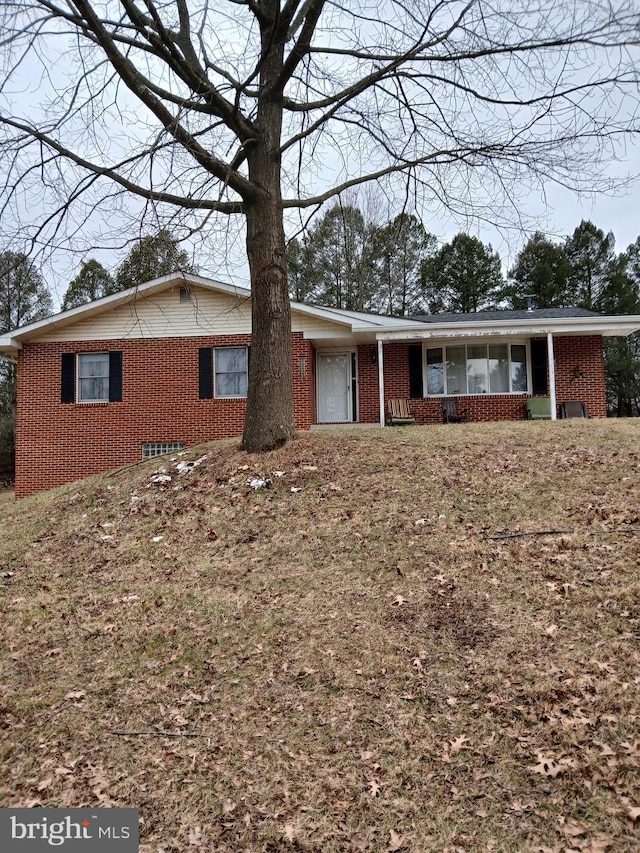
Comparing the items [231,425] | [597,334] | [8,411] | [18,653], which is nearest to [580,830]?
[18,653]

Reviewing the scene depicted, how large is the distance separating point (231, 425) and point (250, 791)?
34.7 feet

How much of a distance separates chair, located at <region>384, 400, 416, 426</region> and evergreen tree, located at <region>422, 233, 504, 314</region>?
15.3 m

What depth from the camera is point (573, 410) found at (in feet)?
44.8

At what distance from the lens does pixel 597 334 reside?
13.7 m

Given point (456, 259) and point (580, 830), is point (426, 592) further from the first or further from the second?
point (456, 259)

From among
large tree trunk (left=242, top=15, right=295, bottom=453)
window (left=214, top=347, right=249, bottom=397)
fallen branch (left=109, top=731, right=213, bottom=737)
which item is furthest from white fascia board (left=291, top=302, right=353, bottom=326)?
fallen branch (left=109, top=731, right=213, bottom=737)

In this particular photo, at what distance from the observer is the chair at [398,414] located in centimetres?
1374

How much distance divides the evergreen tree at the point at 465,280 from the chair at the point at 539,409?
50.3ft

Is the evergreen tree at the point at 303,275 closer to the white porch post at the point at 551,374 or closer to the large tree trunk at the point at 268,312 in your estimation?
the white porch post at the point at 551,374

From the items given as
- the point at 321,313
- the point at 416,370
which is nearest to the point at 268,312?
the point at 321,313

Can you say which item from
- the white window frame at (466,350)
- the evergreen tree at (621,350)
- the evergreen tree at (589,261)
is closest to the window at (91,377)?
the white window frame at (466,350)

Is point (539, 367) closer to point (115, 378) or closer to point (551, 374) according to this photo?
point (551, 374)

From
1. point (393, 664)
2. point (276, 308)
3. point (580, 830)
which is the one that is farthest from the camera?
point (276, 308)

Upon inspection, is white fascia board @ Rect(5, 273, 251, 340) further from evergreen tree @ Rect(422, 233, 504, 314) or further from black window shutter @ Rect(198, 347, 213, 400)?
evergreen tree @ Rect(422, 233, 504, 314)
